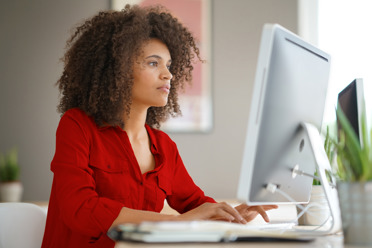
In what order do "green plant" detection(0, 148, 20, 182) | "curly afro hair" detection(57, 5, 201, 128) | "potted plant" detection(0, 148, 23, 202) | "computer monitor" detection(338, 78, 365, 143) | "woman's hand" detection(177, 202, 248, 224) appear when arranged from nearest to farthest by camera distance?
"woman's hand" detection(177, 202, 248, 224), "computer monitor" detection(338, 78, 365, 143), "curly afro hair" detection(57, 5, 201, 128), "potted plant" detection(0, 148, 23, 202), "green plant" detection(0, 148, 20, 182)

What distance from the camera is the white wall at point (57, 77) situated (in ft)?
11.3

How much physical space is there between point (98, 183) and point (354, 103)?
2.79 ft

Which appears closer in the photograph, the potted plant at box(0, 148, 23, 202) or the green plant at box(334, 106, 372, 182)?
the green plant at box(334, 106, 372, 182)

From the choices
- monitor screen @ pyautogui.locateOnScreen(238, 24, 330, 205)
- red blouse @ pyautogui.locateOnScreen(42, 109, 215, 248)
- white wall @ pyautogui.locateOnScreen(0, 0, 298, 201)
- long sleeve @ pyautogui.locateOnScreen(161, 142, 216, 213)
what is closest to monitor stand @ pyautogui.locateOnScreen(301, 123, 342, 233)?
monitor screen @ pyautogui.locateOnScreen(238, 24, 330, 205)

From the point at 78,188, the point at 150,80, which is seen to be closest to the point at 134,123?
the point at 150,80

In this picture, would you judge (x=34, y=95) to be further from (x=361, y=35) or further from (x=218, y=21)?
(x=361, y=35)

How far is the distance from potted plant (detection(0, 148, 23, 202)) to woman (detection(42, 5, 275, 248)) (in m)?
1.56

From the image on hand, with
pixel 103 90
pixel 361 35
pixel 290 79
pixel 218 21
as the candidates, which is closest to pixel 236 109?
pixel 218 21

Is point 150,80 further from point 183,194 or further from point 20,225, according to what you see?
point 20,225

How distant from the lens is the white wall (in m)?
3.45

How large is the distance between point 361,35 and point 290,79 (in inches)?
124

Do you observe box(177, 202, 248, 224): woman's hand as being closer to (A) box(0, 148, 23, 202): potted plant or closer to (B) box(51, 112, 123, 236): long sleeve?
(B) box(51, 112, 123, 236): long sleeve

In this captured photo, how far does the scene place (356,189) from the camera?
0.83m

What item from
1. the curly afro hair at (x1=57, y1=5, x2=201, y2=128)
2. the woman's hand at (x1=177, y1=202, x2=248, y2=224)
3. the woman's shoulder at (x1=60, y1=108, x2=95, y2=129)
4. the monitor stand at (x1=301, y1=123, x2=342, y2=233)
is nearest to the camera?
the monitor stand at (x1=301, y1=123, x2=342, y2=233)
